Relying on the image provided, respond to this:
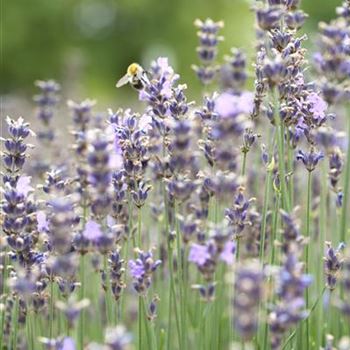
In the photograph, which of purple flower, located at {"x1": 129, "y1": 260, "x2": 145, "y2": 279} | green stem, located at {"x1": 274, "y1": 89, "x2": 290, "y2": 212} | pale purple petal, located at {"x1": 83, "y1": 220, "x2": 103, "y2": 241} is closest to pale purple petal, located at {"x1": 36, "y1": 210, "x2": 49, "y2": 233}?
purple flower, located at {"x1": 129, "y1": 260, "x2": 145, "y2": 279}

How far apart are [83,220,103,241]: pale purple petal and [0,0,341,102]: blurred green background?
45.4 ft

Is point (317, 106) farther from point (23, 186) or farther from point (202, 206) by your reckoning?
point (23, 186)

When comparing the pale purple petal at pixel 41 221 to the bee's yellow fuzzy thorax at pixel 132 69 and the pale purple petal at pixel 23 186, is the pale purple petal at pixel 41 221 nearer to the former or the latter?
the pale purple petal at pixel 23 186

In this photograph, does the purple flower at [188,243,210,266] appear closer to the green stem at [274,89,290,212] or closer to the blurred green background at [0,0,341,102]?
the green stem at [274,89,290,212]

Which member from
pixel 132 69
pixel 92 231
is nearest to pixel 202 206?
pixel 92 231

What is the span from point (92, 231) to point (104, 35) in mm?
16395

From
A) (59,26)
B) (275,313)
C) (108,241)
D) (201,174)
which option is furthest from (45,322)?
(59,26)

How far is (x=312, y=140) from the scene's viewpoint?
2.83 metres

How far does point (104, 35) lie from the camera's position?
1844cm

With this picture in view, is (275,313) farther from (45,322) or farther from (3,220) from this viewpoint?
(45,322)

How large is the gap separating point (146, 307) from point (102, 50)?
15.6m

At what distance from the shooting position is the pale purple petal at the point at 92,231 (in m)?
2.33

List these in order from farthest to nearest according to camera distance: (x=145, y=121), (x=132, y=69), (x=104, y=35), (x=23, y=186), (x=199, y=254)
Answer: (x=104, y=35)
(x=132, y=69)
(x=145, y=121)
(x=23, y=186)
(x=199, y=254)

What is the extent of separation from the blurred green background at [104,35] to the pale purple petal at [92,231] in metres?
13.8
